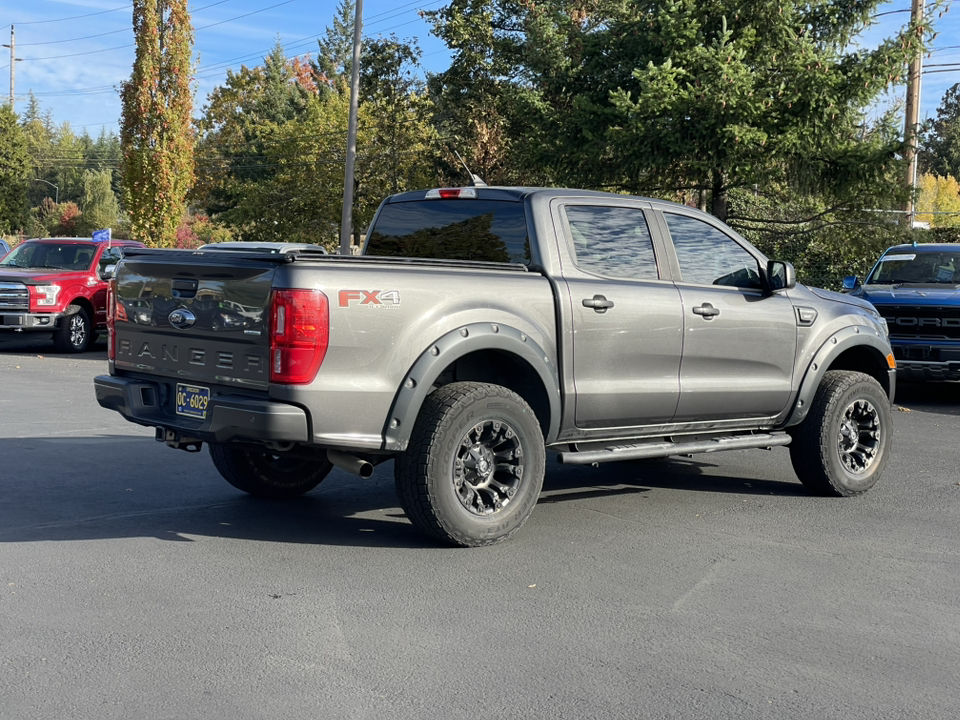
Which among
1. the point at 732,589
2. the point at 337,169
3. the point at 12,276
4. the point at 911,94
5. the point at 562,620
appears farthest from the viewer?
the point at 337,169

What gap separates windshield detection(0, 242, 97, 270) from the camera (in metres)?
18.8

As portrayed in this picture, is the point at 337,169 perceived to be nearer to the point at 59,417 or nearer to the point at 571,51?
the point at 571,51

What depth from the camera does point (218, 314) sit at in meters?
5.67

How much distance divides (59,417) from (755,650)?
25.7ft

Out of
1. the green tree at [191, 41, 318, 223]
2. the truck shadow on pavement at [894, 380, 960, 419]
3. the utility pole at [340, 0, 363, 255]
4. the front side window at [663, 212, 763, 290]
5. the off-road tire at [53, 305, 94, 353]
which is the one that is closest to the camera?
the front side window at [663, 212, 763, 290]

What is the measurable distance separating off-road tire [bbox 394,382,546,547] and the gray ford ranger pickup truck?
0.01m

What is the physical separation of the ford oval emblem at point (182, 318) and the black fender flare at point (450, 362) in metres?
1.21

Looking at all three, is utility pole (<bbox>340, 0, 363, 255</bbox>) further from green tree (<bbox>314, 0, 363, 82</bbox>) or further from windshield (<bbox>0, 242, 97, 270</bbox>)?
green tree (<bbox>314, 0, 363, 82</bbox>)

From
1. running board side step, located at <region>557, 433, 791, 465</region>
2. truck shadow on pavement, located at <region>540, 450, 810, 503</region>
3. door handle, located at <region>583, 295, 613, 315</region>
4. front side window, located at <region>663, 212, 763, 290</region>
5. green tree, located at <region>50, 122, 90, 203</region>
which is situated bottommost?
truck shadow on pavement, located at <region>540, 450, 810, 503</region>

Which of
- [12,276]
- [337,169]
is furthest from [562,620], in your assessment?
[337,169]

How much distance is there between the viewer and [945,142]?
8050 centimetres

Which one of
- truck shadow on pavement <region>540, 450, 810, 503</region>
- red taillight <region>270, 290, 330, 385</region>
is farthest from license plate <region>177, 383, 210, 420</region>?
truck shadow on pavement <region>540, 450, 810, 503</region>

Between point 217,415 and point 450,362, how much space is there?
122 centimetres

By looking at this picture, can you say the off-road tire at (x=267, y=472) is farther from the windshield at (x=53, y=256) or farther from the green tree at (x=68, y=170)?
the green tree at (x=68, y=170)
